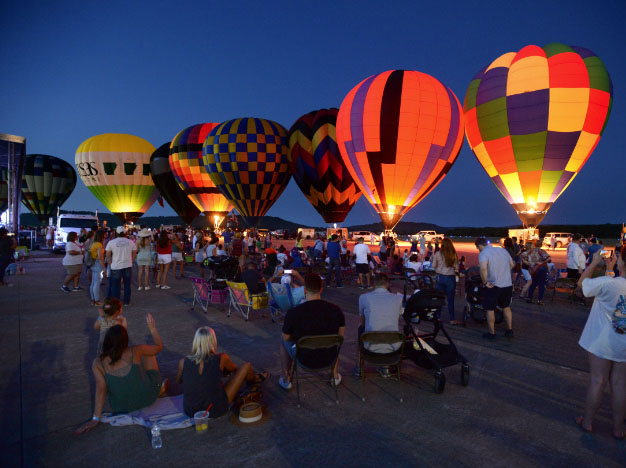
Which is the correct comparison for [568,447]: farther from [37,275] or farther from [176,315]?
[37,275]

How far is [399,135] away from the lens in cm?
1912

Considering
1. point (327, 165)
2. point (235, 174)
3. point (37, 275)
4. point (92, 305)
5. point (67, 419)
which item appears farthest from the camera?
point (235, 174)

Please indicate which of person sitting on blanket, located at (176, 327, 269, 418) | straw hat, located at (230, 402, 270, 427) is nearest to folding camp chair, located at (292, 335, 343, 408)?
straw hat, located at (230, 402, 270, 427)

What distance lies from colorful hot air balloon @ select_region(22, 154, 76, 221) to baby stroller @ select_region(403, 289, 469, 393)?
153 ft

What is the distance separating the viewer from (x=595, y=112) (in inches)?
801

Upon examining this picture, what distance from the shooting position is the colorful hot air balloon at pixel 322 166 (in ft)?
83.2

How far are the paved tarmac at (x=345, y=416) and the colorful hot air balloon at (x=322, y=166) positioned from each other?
2030cm

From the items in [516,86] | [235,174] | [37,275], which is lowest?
[37,275]

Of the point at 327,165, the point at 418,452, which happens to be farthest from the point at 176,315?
the point at 327,165

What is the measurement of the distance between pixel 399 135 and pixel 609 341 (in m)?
17.1

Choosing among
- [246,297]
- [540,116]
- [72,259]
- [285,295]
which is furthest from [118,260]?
[540,116]

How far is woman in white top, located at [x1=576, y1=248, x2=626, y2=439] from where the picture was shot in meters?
3.20

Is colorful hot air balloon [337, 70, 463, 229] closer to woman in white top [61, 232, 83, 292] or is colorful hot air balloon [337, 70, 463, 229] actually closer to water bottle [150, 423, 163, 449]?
woman in white top [61, 232, 83, 292]

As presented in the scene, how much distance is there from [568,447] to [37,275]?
1575 cm
